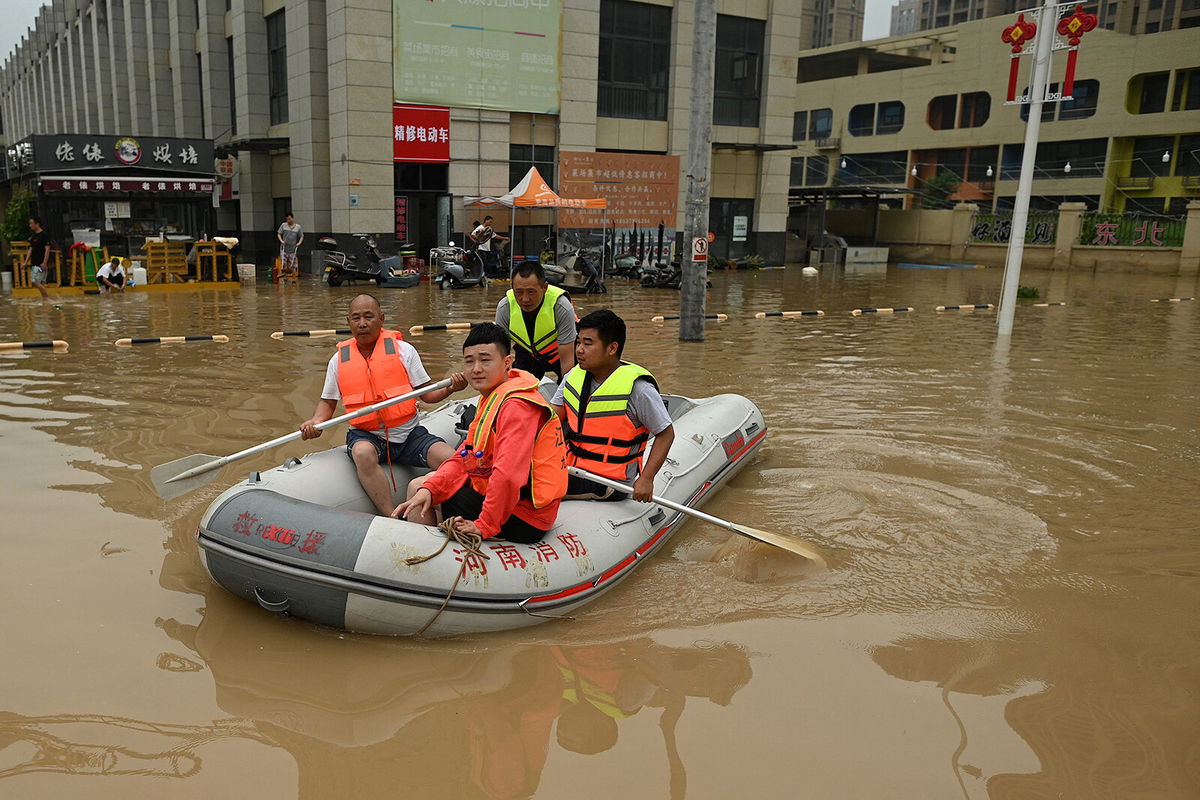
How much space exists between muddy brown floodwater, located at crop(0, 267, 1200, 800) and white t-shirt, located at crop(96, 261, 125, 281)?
918 cm

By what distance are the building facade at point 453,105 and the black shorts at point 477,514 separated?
56.5 feet

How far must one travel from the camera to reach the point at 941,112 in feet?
146

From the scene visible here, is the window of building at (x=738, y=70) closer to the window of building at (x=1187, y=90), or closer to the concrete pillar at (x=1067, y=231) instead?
the concrete pillar at (x=1067, y=231)

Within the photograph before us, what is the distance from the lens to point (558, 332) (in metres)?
6.11

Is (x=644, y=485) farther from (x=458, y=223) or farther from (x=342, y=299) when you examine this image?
(x=458, y=223)

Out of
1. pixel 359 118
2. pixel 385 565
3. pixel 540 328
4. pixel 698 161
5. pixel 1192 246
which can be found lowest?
pixel 385 565

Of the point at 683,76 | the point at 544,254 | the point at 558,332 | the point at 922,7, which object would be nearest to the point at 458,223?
the point at 544,254

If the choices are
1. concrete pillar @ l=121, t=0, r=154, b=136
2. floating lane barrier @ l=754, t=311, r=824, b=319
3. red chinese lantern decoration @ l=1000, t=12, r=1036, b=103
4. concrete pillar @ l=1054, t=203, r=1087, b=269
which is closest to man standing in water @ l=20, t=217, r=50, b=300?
floating lane barrier @ l=754, t=311, r=824, b=319

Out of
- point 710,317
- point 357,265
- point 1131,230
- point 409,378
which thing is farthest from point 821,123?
point 409,378

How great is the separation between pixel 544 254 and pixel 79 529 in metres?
17.4

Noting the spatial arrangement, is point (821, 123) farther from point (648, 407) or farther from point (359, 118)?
point (648, 407)

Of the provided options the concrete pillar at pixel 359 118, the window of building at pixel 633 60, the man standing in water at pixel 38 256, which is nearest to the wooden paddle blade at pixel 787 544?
the man standing in water at pixel 38 256

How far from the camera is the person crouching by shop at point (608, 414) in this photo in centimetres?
436

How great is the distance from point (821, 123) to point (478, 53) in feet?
104
